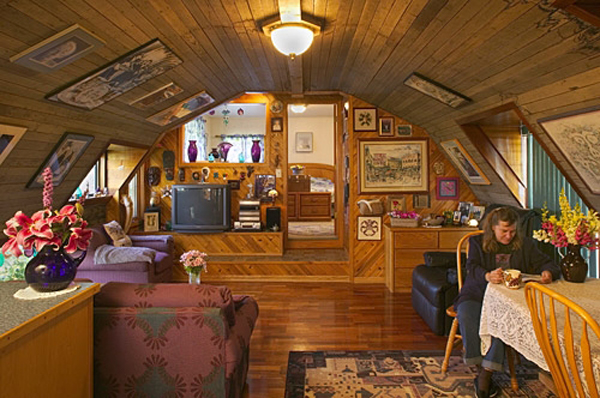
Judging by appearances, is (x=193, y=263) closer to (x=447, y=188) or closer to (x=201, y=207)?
(x=201, y=207)

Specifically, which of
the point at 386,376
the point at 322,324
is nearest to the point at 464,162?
the point at 322,324

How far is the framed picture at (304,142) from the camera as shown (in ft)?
37.6

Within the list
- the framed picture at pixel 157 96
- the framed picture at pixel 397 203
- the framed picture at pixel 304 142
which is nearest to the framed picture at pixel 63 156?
the framed picture at pixel 157 96

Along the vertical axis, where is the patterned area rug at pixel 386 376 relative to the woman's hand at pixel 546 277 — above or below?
below

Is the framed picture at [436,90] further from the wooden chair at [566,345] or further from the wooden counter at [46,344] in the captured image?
the wooden counter at [46,344]

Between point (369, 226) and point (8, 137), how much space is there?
4107 millimetres

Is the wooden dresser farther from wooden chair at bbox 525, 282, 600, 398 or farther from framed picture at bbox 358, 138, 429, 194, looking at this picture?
wooden chair at bbox 525, 282, 600, 398

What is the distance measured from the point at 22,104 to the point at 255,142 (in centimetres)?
374

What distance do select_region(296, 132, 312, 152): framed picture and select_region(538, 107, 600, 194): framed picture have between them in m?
8.68

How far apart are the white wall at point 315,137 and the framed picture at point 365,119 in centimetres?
587

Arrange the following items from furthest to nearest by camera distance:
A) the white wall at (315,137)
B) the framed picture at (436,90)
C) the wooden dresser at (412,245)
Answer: the white wall at (315,137) → the wooden dresser at (412,245) → the framed picture at (436,90)

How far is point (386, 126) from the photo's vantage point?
18.1 feet

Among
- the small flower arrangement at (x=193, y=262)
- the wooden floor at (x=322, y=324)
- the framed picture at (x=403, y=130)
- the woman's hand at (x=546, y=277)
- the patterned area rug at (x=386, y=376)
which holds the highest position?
the framed picture at (x=403, y=130)

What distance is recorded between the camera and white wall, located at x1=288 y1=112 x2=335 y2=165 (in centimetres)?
1141
